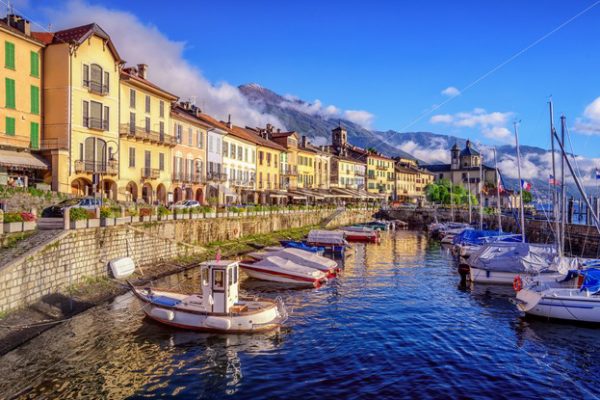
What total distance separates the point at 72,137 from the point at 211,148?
79.3 ft

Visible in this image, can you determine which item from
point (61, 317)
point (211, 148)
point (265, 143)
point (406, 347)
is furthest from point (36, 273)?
point (265, 143)

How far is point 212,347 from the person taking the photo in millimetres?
19469

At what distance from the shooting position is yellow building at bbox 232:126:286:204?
78938 millimetres

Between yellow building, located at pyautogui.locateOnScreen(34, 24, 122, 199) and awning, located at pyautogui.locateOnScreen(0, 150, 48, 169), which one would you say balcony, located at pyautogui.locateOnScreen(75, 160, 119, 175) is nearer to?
yellow building, located at pyautogui.locateOnScreen(34, 24, 122, 199)

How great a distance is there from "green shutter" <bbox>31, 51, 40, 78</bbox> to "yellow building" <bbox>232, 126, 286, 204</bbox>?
1491 inches

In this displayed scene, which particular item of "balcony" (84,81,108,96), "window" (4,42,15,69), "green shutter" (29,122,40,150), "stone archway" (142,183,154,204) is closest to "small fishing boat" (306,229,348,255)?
"stone archway" (142,183,154,204)

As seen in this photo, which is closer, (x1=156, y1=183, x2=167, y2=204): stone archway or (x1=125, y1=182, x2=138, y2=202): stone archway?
(x1=125, y1=182, x2=138, y2=202): stone archway

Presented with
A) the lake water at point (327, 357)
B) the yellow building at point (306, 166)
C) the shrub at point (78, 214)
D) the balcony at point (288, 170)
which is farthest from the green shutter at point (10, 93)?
→ the yellow building at point (306, 166)

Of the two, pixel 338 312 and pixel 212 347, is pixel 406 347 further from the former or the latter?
pixel 212 347

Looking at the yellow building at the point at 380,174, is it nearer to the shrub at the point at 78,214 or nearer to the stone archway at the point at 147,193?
the stone archway at the point at 147,193

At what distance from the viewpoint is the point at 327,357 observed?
59.7 feet

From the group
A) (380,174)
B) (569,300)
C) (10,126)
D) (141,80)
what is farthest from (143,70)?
(380,174)

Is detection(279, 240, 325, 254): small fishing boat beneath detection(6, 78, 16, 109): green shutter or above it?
beneath

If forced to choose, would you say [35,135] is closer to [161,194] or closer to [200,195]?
[161,194]
